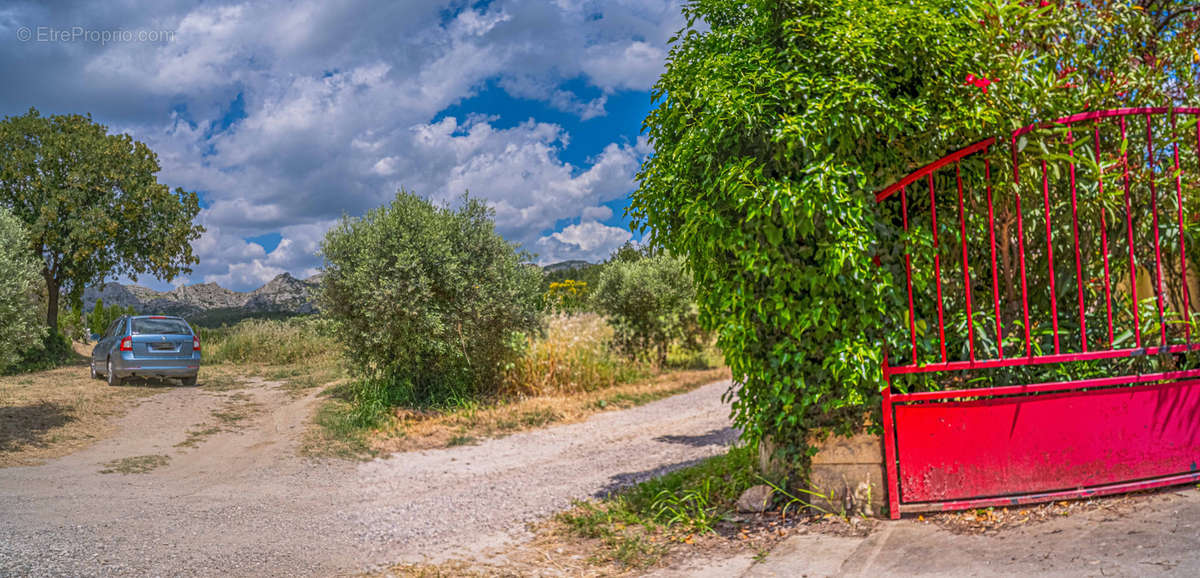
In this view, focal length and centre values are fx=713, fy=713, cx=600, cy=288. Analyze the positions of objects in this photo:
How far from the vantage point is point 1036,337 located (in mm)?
4543

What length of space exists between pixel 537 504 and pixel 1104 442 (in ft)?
13.2

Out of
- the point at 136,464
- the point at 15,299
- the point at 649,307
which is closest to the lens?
the point at 136,464

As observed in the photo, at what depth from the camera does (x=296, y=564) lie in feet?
15.4

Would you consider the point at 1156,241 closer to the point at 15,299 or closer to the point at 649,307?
the point at 15,299

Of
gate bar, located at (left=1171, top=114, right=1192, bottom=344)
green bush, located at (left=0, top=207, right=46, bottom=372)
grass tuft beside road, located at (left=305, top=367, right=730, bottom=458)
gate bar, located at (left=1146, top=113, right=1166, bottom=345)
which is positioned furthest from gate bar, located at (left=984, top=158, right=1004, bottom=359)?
green bush, located at (left=0, top=207, right=46, bottom=372)

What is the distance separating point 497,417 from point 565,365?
7.95 ft

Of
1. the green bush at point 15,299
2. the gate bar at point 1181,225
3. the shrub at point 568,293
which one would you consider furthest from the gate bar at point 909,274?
the shrub at point 568,293

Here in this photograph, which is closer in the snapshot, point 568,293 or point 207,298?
point 568,293

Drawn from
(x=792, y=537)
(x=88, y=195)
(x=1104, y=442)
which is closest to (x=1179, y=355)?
(x=1104, y=442)

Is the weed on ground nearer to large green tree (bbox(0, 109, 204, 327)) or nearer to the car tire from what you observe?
the car tire

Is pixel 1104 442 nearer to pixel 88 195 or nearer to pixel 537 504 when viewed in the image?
pixel 537 504

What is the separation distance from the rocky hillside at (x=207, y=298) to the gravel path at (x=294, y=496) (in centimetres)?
2888

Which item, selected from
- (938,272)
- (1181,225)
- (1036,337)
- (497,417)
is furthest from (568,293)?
(1181,225)

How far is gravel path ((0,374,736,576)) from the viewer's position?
15.9 feet
